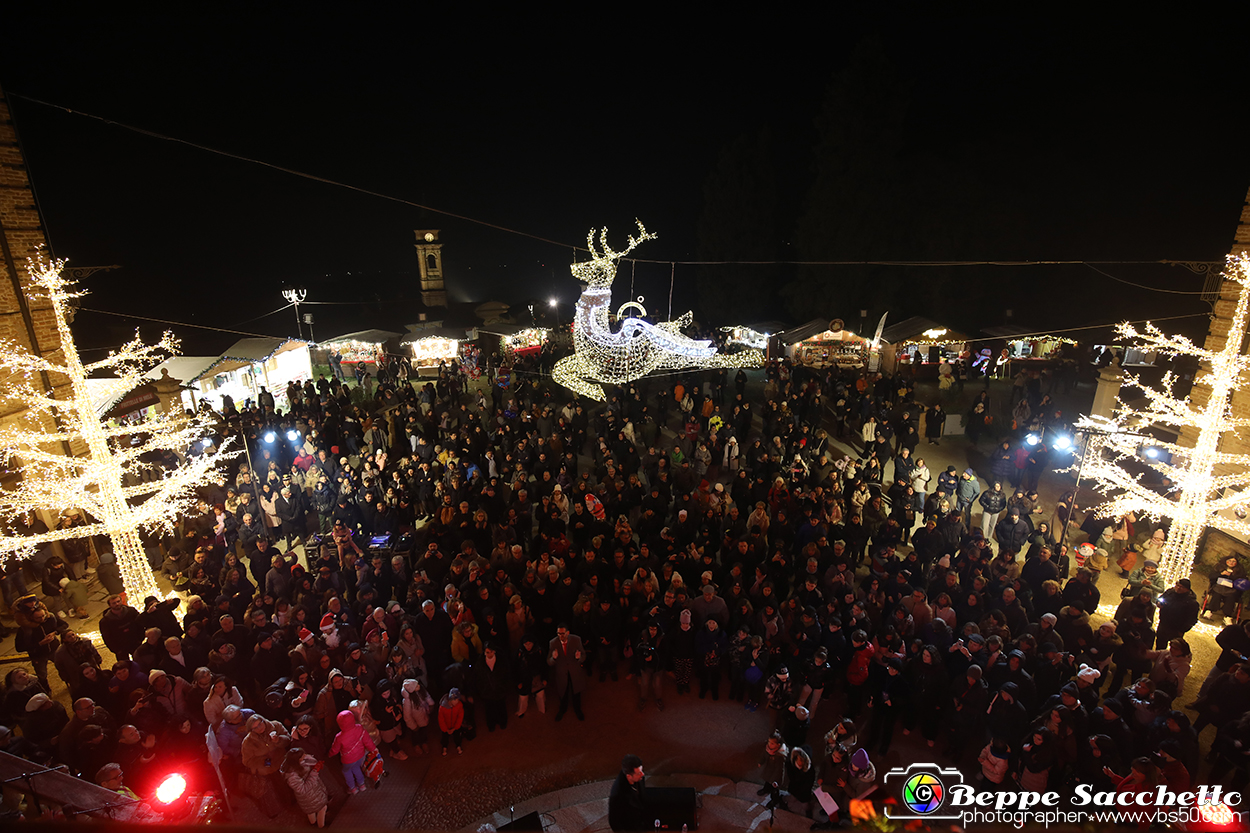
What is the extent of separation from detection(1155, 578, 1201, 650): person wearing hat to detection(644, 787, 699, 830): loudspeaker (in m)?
5.85

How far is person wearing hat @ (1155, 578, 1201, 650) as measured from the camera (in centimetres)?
637

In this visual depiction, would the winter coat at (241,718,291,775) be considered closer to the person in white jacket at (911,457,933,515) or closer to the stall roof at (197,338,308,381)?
the person in white jacket at (911,457,933,515)

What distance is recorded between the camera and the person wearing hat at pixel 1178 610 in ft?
20.9

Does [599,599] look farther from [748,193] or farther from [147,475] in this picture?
[748,193]

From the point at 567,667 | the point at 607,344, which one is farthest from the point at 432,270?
the point at 567,667

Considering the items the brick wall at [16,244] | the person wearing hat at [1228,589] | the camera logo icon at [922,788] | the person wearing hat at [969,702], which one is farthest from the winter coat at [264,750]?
the person wearing hat at [1228,589]

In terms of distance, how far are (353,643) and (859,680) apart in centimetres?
494

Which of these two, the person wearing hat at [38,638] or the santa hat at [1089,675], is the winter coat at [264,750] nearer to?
the person wearing hat at [38,638]

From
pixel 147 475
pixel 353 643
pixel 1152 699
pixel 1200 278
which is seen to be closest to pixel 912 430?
pixel 1152 699

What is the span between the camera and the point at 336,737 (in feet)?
16.3

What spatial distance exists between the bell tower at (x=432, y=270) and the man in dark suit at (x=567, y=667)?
27.3 meters

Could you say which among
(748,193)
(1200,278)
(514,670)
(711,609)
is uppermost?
(748,193)

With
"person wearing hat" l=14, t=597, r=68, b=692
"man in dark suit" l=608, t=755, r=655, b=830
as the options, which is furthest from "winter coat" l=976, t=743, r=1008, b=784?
"person wearing hat" l=14, t=597, r=68, b=692

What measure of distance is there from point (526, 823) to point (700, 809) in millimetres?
1490
